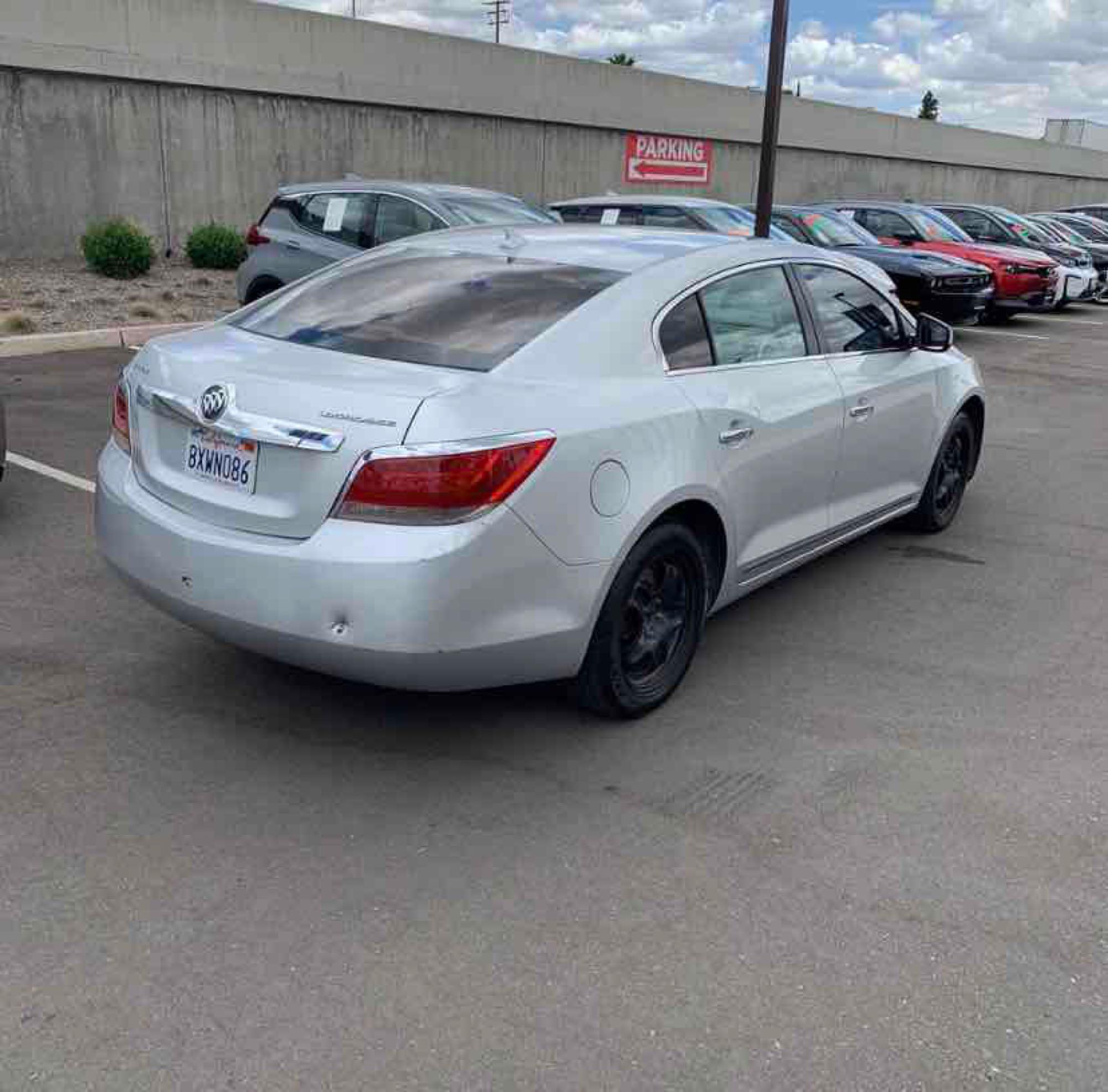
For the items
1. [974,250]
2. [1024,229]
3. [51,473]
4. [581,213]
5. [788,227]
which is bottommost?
[51,473]

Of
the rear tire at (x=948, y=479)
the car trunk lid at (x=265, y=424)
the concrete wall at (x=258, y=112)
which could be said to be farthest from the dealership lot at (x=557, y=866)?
the concrete wall at (x=258, y=112)

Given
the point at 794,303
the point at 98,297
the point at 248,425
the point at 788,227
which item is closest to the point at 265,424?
the point at 248,425

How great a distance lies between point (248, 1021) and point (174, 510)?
164 centimetres

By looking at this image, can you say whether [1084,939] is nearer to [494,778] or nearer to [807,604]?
[494,778]

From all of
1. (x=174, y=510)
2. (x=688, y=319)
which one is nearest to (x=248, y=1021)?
(x=174, y=510)

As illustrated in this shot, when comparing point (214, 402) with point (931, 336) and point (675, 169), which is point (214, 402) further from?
point (675, 169)

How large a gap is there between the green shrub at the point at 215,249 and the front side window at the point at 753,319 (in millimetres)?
12401

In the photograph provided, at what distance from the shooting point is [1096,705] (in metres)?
4.43

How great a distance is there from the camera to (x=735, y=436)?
425 cm

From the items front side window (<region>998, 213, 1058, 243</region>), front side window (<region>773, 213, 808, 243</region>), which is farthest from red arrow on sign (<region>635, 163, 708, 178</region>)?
front side window (<region>773, 213, 808, 243</region>)

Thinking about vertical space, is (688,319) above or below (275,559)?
above

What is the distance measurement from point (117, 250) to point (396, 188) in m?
5.24

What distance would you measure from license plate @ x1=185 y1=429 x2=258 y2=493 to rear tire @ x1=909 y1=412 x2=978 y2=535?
3853 millimetres

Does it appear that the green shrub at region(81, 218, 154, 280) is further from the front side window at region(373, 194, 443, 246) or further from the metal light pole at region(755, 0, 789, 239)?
the metal light pole at region(755, 0, 789, 239)
